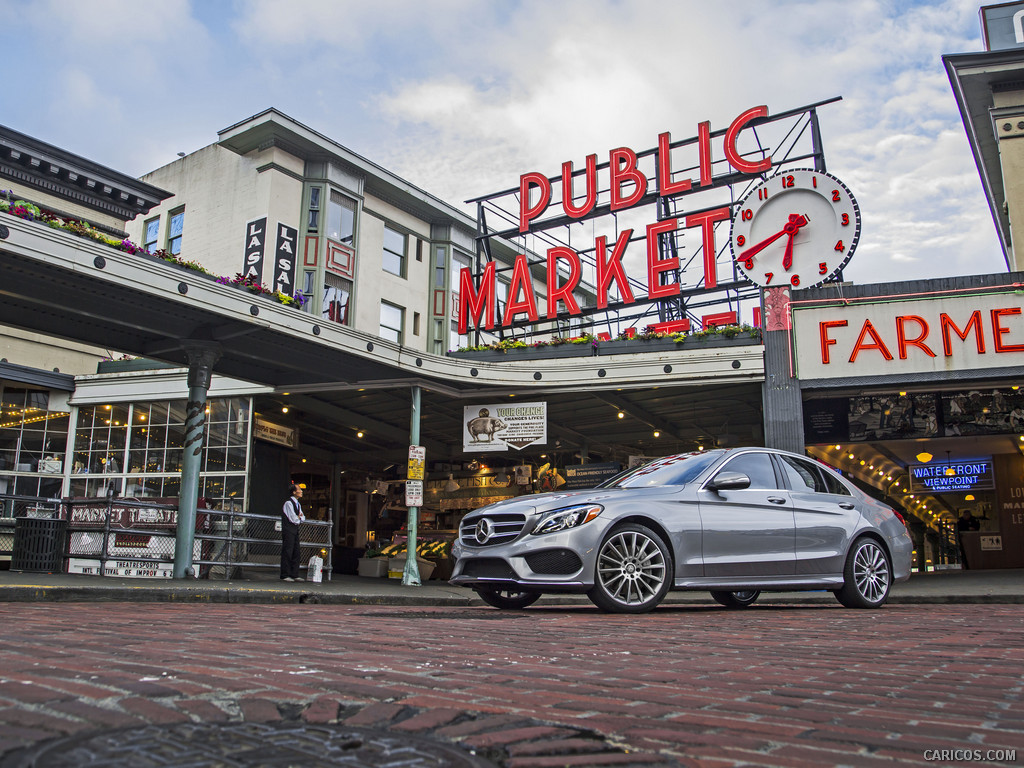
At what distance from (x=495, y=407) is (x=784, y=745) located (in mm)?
15650

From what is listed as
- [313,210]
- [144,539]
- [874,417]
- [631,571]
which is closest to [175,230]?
[313,210]

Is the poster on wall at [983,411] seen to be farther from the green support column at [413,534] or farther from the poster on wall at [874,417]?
the green support column at [413,534]

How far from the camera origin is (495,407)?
708 inches

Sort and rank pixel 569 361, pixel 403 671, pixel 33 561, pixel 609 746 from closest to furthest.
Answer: pixel 609 746 → pixel 403 671 → pixel 33 561 → pixel 569 361

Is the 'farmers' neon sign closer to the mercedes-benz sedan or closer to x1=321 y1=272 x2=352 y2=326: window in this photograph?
x1=321 y1=272 x2=352 y2=326: window

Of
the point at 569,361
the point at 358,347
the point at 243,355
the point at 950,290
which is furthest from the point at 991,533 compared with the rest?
the point at 243,355

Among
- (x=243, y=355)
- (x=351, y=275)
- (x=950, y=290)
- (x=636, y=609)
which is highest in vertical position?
(x=351, y=275)

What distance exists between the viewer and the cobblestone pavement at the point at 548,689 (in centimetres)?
233

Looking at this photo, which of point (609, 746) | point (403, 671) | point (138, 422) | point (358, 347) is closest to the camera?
point (609, 746)

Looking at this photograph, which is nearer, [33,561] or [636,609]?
[636,609]

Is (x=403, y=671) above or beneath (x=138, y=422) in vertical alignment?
beneath

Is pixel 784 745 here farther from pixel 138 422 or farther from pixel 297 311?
pixel 138 422

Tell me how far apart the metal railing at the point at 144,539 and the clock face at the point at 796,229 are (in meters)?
12.0

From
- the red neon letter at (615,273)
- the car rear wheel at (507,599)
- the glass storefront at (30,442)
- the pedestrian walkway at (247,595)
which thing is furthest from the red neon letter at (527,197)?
the car rear wheel at (507,599)
